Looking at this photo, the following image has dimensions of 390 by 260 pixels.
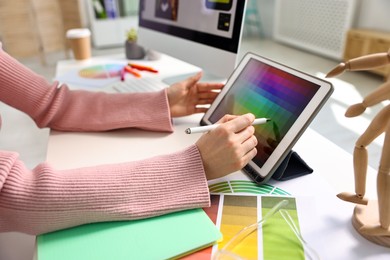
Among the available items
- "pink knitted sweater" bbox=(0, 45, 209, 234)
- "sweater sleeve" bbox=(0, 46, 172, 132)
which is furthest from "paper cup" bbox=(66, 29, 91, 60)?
"pink knitted sweater" bbox=(0, 45, 209, 234)

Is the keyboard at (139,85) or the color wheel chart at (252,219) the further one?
the keyboard at (139,85)

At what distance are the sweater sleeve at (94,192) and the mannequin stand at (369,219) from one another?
0.20 meters

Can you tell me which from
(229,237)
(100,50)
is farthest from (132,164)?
(100,50)

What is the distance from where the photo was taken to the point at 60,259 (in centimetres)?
41

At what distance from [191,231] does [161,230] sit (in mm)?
41

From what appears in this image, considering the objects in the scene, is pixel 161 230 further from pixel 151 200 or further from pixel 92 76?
pixel 92 76

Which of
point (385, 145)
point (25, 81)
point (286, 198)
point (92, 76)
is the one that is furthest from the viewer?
point (92, 76)

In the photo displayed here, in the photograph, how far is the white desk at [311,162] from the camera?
0.43 m

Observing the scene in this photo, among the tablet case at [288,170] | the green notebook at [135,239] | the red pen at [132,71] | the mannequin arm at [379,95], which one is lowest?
the red pen at [132,71]

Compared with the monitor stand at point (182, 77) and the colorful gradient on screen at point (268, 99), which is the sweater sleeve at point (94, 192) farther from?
the monitor stand at point (182, 77)

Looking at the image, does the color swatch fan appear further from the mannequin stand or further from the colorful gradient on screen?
the mannequin stand

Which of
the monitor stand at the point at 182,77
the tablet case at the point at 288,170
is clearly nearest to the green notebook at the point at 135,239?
the tablet case at the point at 288,170

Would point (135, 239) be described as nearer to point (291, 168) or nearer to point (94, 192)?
point (94, 192)

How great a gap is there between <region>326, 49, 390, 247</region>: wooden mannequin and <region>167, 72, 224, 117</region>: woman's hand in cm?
38
